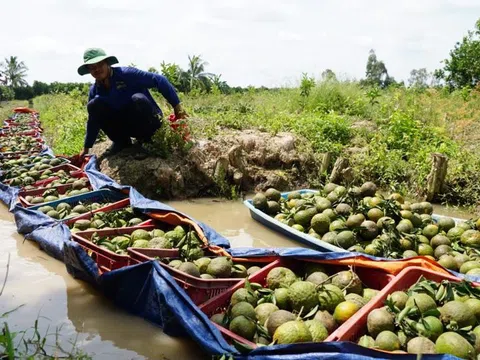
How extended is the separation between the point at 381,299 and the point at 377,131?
6743mm

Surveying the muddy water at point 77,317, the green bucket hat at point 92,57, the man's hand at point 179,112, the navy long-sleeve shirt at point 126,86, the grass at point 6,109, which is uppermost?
the green bucket hat at point 92,57

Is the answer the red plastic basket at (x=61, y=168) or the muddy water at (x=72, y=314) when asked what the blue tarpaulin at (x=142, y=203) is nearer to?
the red plastic basket at (x=61, y=168)

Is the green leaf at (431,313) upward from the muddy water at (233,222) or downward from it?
upward

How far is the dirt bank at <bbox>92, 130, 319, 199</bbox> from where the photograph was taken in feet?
20.8

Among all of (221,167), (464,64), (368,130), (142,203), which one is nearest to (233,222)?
(221,167)

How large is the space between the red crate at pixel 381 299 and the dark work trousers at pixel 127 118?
460 centimetres

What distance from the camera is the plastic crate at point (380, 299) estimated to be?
2.36 m


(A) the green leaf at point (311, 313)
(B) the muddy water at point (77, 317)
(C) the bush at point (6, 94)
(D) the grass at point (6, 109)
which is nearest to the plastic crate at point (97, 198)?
(B) the muddy water at point (77, 317)

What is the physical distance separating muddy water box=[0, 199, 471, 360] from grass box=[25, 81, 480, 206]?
2.87 meters

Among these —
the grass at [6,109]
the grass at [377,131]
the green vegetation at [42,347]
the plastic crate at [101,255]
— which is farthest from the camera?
the grass at [6,109]

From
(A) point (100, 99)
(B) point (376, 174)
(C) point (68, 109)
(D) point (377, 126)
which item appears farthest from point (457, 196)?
(C) point (68, 109)

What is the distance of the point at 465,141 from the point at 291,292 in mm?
7384

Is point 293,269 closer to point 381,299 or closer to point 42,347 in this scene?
point 381,299

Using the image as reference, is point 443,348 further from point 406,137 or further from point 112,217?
point 406,137
